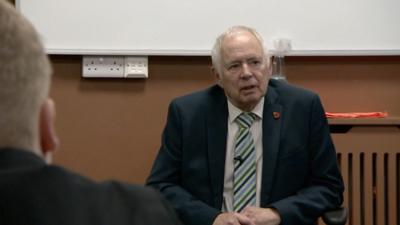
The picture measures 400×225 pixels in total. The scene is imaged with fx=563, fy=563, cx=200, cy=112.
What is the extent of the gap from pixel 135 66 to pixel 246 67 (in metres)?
0.72

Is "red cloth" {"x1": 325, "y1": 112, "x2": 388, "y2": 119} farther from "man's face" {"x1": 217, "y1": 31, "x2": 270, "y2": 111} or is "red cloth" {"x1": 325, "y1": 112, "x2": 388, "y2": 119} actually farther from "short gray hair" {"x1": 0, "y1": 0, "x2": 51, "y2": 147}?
"short gray hair" {"x1": 0, "y1": 0, "x2": 51, "y2": 147}

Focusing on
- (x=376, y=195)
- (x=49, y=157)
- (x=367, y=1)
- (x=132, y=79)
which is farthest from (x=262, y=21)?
(x=49, y=157)

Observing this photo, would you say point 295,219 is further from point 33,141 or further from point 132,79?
point 33,141

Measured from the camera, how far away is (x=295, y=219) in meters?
1.96

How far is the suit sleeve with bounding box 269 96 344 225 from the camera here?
1973 millimetres

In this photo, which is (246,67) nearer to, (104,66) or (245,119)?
(245,119)

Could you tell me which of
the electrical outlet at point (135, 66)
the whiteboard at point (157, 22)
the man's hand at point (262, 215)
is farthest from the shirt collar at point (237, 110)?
the electrical outlet at point (135, 66)

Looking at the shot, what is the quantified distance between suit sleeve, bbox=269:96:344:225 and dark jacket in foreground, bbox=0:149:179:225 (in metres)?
1.25

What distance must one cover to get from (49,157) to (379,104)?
7.11 ft

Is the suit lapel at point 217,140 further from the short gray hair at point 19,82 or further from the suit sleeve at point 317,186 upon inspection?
the short gray hair at point 19,82

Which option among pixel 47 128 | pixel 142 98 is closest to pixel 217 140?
pixel 142 98

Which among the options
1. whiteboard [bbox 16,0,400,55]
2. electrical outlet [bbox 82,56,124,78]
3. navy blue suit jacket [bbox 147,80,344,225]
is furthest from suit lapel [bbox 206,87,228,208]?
electrical outlet [bbox 82,56,124,78]

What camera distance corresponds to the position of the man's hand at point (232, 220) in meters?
1.90

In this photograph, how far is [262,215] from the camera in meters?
1.94
